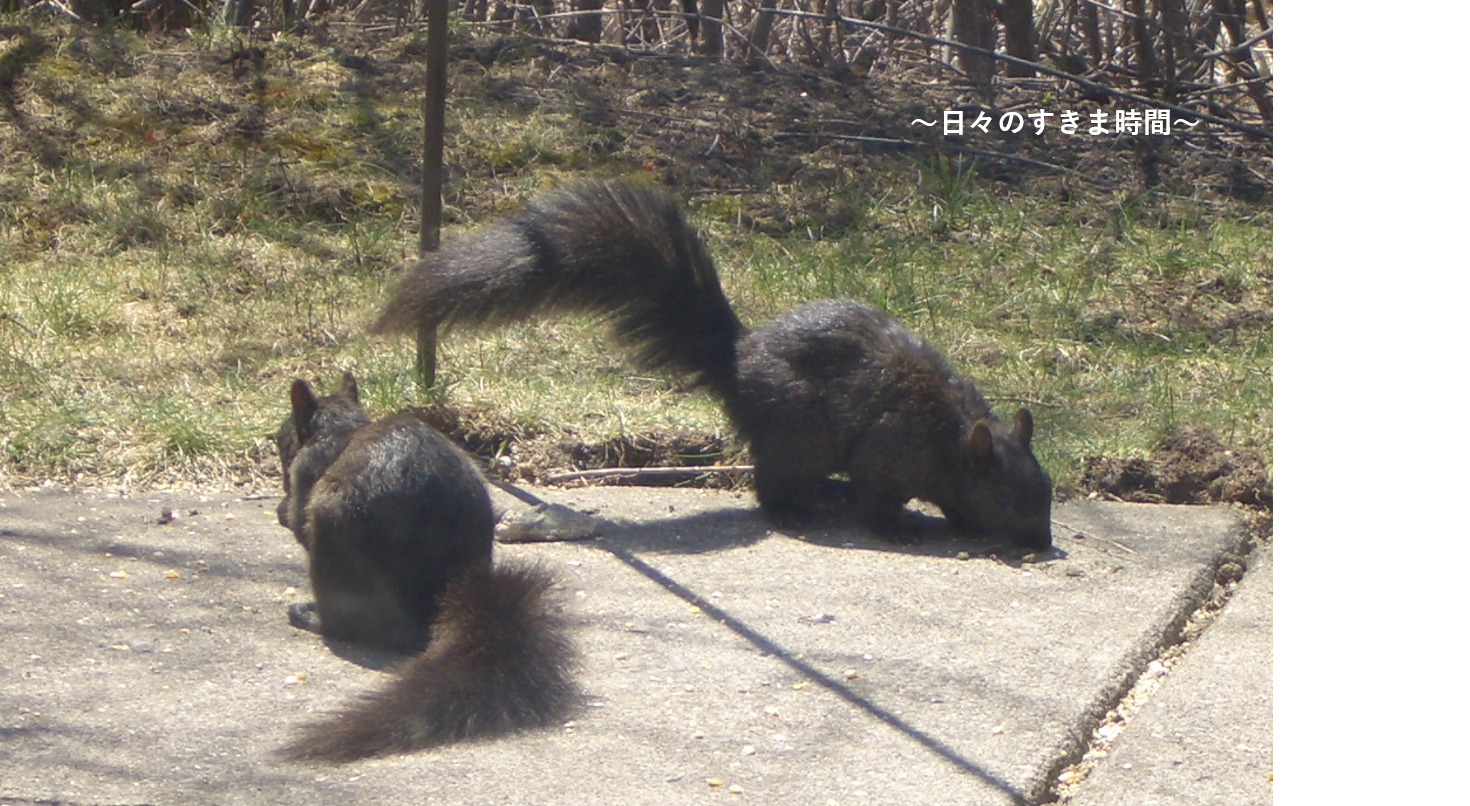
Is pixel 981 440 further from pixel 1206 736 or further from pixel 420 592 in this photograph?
pixel 420 592

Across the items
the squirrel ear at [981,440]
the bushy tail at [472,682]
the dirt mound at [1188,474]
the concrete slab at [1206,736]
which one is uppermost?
the squirrel ear at [981,440]

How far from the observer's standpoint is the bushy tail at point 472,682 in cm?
369

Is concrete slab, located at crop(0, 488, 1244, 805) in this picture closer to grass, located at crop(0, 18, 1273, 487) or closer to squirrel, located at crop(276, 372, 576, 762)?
squirrel, located at crop(276, 372, 576, 762)

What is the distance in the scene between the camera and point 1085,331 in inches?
328

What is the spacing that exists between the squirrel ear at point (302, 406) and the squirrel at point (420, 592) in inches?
0.7

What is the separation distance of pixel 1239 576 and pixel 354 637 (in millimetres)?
2924

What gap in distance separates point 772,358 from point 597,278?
0.72 m

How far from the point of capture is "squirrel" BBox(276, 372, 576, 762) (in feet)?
12.5

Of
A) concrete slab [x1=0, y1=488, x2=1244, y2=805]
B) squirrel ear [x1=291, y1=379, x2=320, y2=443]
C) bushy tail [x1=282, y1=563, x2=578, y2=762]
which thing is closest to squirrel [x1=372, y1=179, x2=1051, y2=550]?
concrete slab [x1=0, y1=488, x2=1244, y2=805]

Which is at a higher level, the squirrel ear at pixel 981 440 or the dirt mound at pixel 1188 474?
the squirrel ear at pixel 981 440

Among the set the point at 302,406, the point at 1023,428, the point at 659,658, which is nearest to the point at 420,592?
the point at 659,658

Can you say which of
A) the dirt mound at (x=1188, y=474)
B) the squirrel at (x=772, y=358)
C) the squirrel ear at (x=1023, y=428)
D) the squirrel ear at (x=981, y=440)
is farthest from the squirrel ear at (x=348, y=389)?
the dirt mound at (x=1188, y=474)

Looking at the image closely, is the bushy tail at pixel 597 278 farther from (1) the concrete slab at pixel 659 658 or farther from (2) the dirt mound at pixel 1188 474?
(2) the dirt mound at pixel 1188 474
